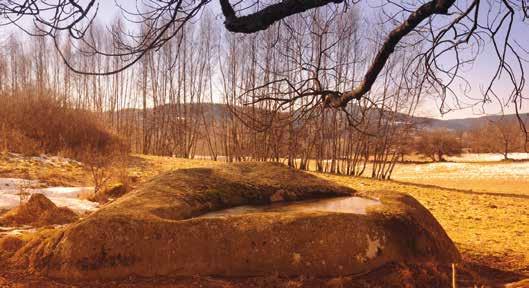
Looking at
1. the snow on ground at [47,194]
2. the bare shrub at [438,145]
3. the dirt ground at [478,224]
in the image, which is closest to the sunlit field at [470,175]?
the dirt ground at [478,224]

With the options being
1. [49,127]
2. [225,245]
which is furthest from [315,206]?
[49,127]

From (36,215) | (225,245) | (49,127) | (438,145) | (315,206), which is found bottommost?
(36,215)

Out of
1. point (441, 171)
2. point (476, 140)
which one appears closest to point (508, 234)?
point (441, 171)

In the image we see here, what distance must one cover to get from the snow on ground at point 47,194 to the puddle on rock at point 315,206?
258 centimetres

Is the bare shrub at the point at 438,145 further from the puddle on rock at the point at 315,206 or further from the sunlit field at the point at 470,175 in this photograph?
the puddle on rock at the point at 315,206

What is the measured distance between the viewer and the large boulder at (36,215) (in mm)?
4176

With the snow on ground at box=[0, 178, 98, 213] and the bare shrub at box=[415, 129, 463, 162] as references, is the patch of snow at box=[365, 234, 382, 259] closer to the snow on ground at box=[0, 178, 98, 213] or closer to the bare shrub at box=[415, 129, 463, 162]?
the snow on ground at box=[0, 178, 98, 213]

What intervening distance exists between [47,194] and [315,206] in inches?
167

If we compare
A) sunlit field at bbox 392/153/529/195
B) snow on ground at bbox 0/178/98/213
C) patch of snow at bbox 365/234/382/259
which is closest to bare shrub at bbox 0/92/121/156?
snow on ground at bbox 0/178/98/213

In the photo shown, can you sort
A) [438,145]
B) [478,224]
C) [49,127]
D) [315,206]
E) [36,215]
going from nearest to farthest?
1. [315,206]
2. [36,215]
3. [478,224]
4. [49,127]
5. [438,145]

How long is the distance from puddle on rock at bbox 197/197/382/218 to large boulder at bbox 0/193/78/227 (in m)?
1.93

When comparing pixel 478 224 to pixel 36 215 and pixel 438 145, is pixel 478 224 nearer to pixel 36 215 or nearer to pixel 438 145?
pixel 36 215

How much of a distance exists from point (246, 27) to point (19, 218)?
2.79 meters

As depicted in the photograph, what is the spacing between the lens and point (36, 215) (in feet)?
14.2
